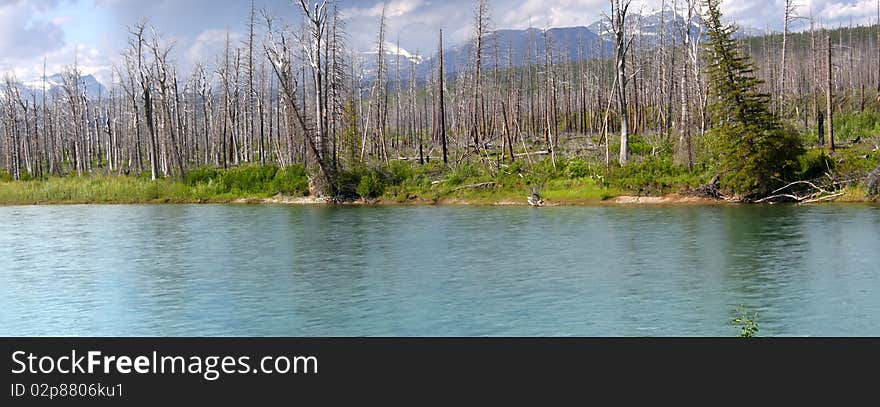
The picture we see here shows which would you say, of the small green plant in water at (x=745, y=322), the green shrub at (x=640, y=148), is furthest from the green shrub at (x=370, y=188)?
the small green plant in water at (x=745, y=322)

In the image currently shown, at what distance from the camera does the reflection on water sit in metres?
15.5

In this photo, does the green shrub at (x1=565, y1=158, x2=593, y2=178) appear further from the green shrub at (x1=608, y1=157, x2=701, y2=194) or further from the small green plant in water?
the small green plant in water

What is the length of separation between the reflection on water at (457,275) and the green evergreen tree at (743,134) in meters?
2.73

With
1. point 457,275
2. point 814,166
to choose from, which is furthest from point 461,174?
point 457,275

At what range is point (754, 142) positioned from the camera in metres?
37.9

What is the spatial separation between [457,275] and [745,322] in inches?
342

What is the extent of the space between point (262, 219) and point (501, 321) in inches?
941

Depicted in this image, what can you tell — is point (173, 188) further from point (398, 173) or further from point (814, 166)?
point (814, 166)

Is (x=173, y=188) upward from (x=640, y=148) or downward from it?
downward

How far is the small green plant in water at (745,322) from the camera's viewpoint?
1334 centimetres

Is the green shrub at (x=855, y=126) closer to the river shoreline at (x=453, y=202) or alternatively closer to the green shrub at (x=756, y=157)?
the green shrub at (x=756, y=157)

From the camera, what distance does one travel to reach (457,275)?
68.3 ft
